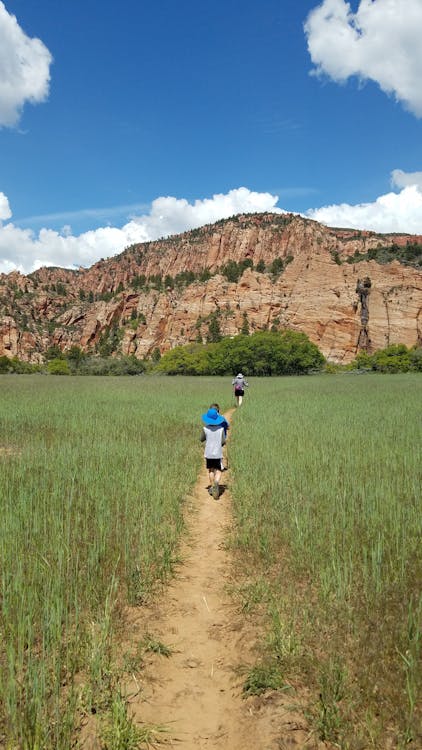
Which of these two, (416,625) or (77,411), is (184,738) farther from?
(77,411)

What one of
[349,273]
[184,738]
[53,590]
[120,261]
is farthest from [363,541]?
[120,261]

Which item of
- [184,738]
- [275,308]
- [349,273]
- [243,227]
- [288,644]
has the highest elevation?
[243,227]

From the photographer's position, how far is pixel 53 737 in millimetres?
2658

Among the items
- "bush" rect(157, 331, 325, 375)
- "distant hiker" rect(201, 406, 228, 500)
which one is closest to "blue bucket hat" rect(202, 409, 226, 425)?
"distant hiker" rect(201, 406, 228, 500)

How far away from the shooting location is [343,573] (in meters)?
4.49

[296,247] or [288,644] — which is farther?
[296,247]

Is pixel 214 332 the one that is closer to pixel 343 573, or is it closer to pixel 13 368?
pixel 13 368

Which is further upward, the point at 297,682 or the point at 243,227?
the point at 243,227

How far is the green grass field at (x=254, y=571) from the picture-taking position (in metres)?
2.90

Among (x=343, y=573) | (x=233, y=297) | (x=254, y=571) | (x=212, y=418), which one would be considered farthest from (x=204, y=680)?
(x=233, y=297)

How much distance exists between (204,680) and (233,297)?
411ft

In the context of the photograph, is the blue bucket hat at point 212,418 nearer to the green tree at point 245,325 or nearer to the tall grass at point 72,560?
the tall grass at point 72,560

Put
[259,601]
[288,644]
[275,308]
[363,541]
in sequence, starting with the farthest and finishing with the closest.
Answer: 1. [275,308]
2. [363,541]
3. [259,601]
4. [288,644]

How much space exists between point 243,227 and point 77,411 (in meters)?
168
